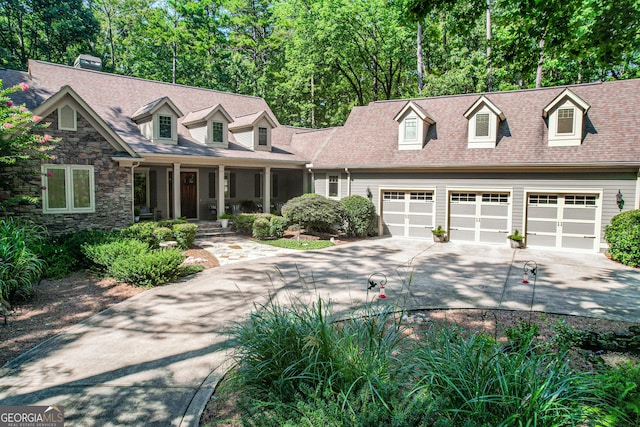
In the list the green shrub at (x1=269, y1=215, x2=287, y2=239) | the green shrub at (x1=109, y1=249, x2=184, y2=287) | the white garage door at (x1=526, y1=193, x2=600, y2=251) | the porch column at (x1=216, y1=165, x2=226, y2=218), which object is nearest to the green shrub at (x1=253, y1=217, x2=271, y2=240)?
the green shrub at (x1=269, y1=215, x2=287, y2=239)

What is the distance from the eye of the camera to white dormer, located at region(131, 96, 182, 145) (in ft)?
52.4

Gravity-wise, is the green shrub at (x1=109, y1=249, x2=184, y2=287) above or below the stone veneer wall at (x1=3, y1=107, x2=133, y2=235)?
below

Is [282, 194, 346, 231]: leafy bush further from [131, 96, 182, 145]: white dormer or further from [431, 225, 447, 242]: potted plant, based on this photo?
[131, 96, 182, 145]: white dormer

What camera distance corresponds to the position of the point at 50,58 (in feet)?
90.8

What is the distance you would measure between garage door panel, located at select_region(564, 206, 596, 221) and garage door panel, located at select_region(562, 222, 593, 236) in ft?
0.71

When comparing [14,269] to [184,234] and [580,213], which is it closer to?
[184,234]

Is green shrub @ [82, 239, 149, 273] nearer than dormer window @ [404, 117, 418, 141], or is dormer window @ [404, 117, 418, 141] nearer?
green shrub @ [82, 239, 149, 273]

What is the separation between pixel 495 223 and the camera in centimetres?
1553

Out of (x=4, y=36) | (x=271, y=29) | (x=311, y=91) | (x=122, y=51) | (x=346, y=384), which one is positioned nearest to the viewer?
(x=346, y=384)

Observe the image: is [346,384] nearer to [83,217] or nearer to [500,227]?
[83,217]

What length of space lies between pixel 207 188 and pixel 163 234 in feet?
22.3

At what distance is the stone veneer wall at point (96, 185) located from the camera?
37.6ft

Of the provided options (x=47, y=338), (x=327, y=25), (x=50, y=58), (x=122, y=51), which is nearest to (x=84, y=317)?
(x=47, y=338)

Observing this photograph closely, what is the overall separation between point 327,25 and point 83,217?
71.4ft
